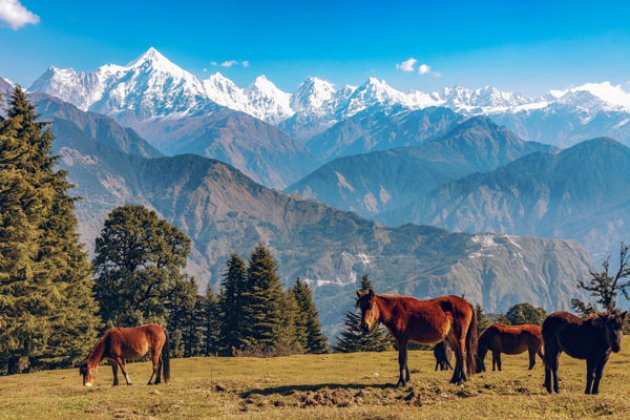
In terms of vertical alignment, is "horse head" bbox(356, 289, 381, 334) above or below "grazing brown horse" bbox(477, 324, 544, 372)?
above

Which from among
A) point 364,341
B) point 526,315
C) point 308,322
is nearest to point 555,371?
point 364,341

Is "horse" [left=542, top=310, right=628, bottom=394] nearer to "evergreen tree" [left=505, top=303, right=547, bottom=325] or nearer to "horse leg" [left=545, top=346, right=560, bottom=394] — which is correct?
"horse leg" [left=545, top=346, right=560, bottom=394]

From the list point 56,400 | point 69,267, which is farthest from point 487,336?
point 69,267

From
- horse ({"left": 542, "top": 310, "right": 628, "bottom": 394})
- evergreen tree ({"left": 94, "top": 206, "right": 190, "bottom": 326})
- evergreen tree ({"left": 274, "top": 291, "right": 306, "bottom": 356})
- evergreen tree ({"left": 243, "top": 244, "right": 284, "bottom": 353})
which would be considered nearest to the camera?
horse ({"left": 542, "top": 310, "right": 628, "bottom": 394})

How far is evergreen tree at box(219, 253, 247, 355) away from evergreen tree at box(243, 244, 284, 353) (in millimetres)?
1028

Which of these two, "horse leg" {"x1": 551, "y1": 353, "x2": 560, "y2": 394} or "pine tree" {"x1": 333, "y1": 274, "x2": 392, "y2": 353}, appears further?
"pine tree" {"x1": 333, "y1": 274, "x2": 392, "y2": 353}

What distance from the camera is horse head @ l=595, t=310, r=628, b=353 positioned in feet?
67.3

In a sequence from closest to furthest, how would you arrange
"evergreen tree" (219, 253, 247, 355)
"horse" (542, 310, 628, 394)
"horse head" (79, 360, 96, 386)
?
"horse" (542, 310, 628, 394) → "horse head" (79, 360, 96, 386) → "evergreen tree" (219, 253, 247, 355)

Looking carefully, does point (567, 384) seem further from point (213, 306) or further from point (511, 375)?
point (213, 306)

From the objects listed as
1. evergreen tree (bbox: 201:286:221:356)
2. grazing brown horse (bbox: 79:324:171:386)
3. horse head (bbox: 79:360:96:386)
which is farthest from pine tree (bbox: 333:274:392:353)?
horse head (bbox: 79:360:96:386)

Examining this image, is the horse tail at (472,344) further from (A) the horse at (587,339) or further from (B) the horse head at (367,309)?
(B) the horse head at (367,309)

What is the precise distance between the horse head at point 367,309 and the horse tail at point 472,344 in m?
4.61

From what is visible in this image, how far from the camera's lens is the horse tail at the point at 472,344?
23750 millimetres

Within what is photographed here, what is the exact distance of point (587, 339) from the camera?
21.2m
